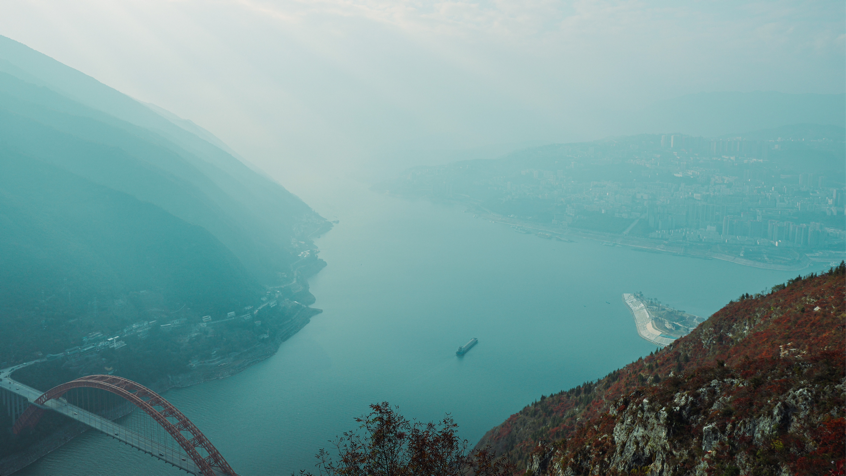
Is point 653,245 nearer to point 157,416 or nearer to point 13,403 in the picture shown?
point 157,416

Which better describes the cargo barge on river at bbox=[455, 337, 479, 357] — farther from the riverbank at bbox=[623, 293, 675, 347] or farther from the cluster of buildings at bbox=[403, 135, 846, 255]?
the cluster of buildings at bbox=[403, 135, 846, 255]

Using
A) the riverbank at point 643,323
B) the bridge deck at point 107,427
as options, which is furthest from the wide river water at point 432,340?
the bridge deck at point 107,427

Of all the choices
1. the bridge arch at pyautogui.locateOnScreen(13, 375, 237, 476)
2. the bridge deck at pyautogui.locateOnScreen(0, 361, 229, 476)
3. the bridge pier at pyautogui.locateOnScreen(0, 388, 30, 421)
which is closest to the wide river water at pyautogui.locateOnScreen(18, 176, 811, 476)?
the bridge deck at pyautogui.locateOnScreen(0, 361, 229, 476)

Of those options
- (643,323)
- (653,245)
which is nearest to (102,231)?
(643,323)

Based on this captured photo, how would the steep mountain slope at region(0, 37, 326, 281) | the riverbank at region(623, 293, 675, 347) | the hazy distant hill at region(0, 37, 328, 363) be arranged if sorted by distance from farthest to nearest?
the steep mountain slope at region(0, 37, 326, 281)
the riverbank at region(623, 293, 675, 347)
the hazy distant hill at region(0, 37, 328, 363)

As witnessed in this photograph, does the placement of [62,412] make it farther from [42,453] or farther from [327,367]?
[327,367]
